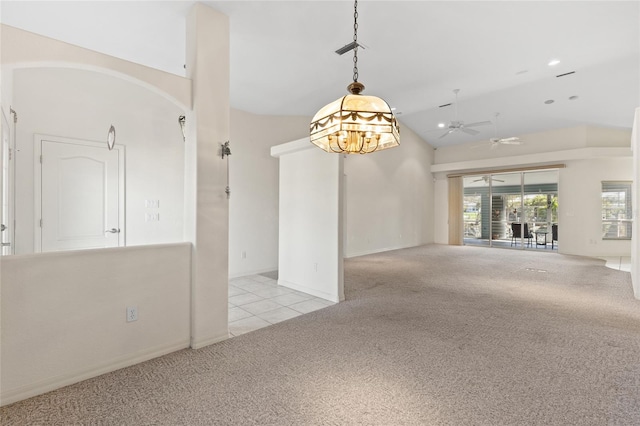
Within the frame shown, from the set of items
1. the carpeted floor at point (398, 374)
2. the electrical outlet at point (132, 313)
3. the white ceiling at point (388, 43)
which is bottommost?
the carpeted floor at point (398, 374)

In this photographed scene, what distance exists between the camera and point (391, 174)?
31.4 feet

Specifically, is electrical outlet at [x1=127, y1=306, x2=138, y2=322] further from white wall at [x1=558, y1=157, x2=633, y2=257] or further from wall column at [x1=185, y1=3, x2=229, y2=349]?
white wall at [x1=558, y1=157, x2=633, y2=257]

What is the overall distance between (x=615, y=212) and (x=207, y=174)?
11020 mm

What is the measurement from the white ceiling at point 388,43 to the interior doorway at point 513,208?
3.34 m

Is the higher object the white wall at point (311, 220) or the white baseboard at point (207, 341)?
the white wall at point (311, 220)

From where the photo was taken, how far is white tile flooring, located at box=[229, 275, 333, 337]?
358 centimetres

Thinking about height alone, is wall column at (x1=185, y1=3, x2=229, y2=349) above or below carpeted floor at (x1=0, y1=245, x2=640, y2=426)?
above

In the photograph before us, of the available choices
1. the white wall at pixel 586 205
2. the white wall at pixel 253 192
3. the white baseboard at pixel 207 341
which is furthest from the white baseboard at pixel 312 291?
the white wall at pixel 586 205

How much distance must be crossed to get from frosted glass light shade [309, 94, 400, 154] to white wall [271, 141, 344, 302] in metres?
2.00

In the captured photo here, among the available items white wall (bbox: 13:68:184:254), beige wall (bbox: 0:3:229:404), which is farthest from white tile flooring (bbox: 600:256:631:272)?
white wall (bbox: 13:68:184:254)

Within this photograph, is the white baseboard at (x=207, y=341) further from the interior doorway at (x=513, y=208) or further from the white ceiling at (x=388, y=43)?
the interior doorway at (x=513, y=208)

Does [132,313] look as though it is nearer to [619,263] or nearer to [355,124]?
[355,124]

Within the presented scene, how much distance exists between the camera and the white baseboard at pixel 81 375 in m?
2.07

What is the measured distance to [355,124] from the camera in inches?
81.6
